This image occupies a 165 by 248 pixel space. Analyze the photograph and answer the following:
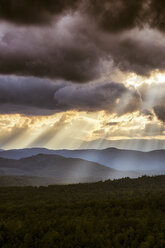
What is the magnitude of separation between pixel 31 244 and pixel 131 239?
5.30m

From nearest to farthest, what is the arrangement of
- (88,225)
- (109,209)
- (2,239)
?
(2,239) → (88,225) → (109,209)

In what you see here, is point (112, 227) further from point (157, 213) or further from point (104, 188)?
point (104, 188)

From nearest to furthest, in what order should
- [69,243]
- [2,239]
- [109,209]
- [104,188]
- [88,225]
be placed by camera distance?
[69,243], [2,239], [88,225], [109,209], [104,188]

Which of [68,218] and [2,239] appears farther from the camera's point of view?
[68,218]

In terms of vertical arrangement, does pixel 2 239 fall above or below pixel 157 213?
below

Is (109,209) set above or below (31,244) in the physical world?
above

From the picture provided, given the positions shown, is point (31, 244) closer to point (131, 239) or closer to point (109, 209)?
point (131, 239)

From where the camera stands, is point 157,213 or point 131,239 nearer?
point 131,239

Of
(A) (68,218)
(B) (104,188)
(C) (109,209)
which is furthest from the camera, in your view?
(B) (104,188)

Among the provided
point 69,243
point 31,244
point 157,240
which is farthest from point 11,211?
point 157,240

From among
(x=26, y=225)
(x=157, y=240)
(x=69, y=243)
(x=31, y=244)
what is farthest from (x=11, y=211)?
(x=157, y=240)

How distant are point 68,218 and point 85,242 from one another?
4169mm

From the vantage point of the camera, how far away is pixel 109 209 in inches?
773

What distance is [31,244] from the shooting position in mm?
13773
